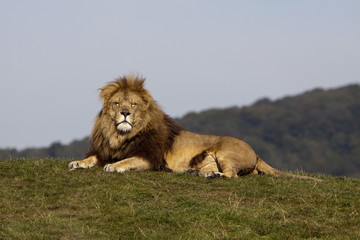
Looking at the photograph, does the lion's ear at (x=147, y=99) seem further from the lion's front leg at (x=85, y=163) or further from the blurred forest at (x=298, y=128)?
the blurred forest at (x=298, y=128)

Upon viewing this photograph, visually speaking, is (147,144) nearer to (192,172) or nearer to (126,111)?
(126,111)

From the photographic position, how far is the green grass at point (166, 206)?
6.97m

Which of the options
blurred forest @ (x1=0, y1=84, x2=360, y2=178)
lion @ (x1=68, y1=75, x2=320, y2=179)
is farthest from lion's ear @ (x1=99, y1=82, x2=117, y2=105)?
blurred forest @ (x1=0, y1=84, x2=360, y2=178)

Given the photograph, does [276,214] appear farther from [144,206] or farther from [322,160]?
[322,160]

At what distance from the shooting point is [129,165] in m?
9.78

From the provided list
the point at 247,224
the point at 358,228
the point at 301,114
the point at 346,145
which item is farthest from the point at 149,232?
the point at 301,114

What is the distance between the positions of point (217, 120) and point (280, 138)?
51.5 feet

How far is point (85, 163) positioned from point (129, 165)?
0.73 metres

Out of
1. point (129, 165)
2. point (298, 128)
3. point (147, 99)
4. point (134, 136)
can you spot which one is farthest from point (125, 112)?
point (298, 128)

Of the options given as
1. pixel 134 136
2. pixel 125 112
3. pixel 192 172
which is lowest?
pixel 192 172

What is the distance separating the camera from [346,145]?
8225 cm

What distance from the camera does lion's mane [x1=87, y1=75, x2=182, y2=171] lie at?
10.1 m

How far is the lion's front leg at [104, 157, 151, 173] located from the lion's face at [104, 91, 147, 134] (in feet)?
1.70

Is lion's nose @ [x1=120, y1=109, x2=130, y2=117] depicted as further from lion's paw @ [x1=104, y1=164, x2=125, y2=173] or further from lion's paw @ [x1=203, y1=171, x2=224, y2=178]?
lion's paw @ [x1=203, y1=171, x2=224, y2=178]
